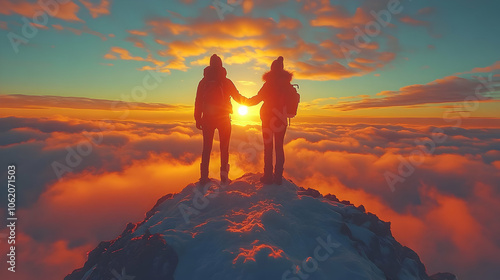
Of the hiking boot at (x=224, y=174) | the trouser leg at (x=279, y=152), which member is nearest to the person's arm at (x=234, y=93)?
the trouser leg at (x=279, y=152)

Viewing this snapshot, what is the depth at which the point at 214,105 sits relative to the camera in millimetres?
9203

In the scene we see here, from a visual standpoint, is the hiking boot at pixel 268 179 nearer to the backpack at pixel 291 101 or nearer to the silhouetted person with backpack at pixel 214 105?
the silhouetted person with backpack at pixel 214 105

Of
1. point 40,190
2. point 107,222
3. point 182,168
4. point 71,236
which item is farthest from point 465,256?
point 40,190

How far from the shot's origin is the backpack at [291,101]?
9492 mm

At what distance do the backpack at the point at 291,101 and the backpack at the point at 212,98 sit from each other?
9.13 ft

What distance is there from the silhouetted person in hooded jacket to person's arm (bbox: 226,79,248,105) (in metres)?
0.83

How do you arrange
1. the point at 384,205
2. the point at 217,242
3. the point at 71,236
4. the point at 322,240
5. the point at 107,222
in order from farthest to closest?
the point at 384,205
the point at 107,222
the point at 71,236
the point at 322,240
the point at 217,242

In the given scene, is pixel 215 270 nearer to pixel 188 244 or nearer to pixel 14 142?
pixel 188 244

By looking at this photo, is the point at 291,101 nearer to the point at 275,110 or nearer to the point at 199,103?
the point at 275,110

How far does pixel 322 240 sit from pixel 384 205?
213m

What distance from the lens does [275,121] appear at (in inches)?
373

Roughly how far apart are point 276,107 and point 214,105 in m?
2.61

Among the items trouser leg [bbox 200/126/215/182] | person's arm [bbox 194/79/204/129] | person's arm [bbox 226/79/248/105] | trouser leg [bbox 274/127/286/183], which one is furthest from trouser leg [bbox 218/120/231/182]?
trouser leg [bbox 274/127/286/183]

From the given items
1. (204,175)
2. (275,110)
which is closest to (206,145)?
(204,175)
